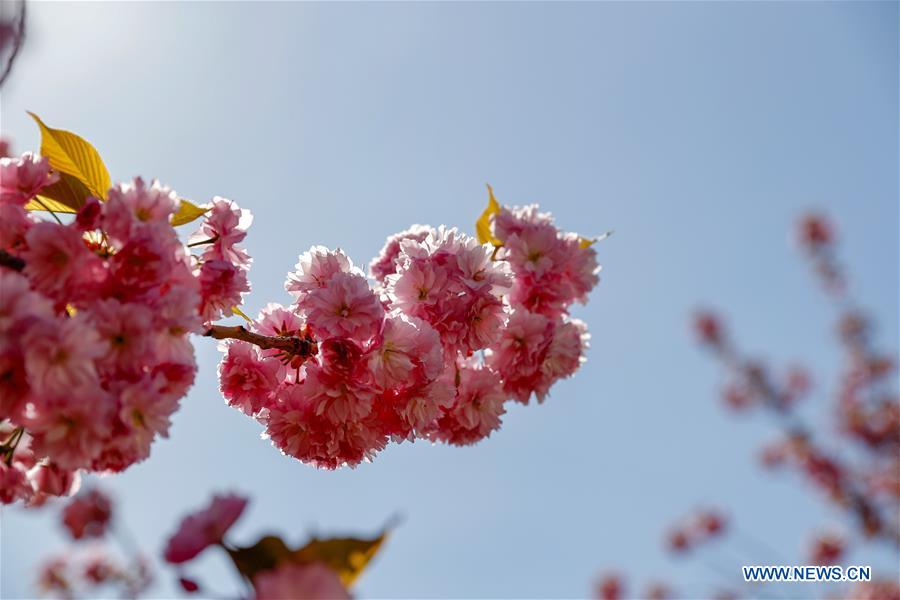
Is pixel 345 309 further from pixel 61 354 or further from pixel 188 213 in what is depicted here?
pixel 61 354

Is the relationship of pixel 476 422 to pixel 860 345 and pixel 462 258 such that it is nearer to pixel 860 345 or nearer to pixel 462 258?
pixel 462 258

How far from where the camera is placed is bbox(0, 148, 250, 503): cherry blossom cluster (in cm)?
91

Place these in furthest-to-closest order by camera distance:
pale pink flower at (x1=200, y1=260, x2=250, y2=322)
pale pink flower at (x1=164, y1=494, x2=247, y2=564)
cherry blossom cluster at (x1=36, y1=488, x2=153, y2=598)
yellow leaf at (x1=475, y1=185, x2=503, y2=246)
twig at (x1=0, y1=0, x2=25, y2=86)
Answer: cherry blossom cluster at (x1=36, y1=488, x2=153, y2=598)
yellow leaf at (x1=475, y1=185, x2=503, y2=246)
pale pink flower at (x1=200, y1=260, x2=250, y2=322)
twig at (x1=0, y1=0, x2=25, y2=86)
pale pink flower at (x1=164, y1=494, x2=247, y2=564)

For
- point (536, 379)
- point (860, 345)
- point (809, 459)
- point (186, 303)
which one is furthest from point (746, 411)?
point (186, 303)

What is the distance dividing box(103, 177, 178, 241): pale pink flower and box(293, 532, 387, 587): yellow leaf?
0.65 m

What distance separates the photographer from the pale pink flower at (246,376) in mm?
1521

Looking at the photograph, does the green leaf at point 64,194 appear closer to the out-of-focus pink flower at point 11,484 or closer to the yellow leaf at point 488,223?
the out-of-focus pink flower at point 11,484

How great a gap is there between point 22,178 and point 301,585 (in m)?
0.98

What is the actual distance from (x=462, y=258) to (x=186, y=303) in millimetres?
758

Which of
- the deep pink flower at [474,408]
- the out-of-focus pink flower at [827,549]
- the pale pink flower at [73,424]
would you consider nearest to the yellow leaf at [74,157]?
the pale pink flower at [73,424]

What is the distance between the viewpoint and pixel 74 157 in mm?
1344

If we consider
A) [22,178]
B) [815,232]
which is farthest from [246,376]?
[815,232]

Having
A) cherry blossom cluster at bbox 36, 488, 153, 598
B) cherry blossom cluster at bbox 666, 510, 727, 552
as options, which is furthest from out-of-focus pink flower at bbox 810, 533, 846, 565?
cherry blossom cluster at bbox 36, 488, 153, 598

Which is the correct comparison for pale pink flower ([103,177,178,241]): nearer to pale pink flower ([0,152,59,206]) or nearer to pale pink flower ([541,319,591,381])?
pale pink flower ([0,152,59,206])
